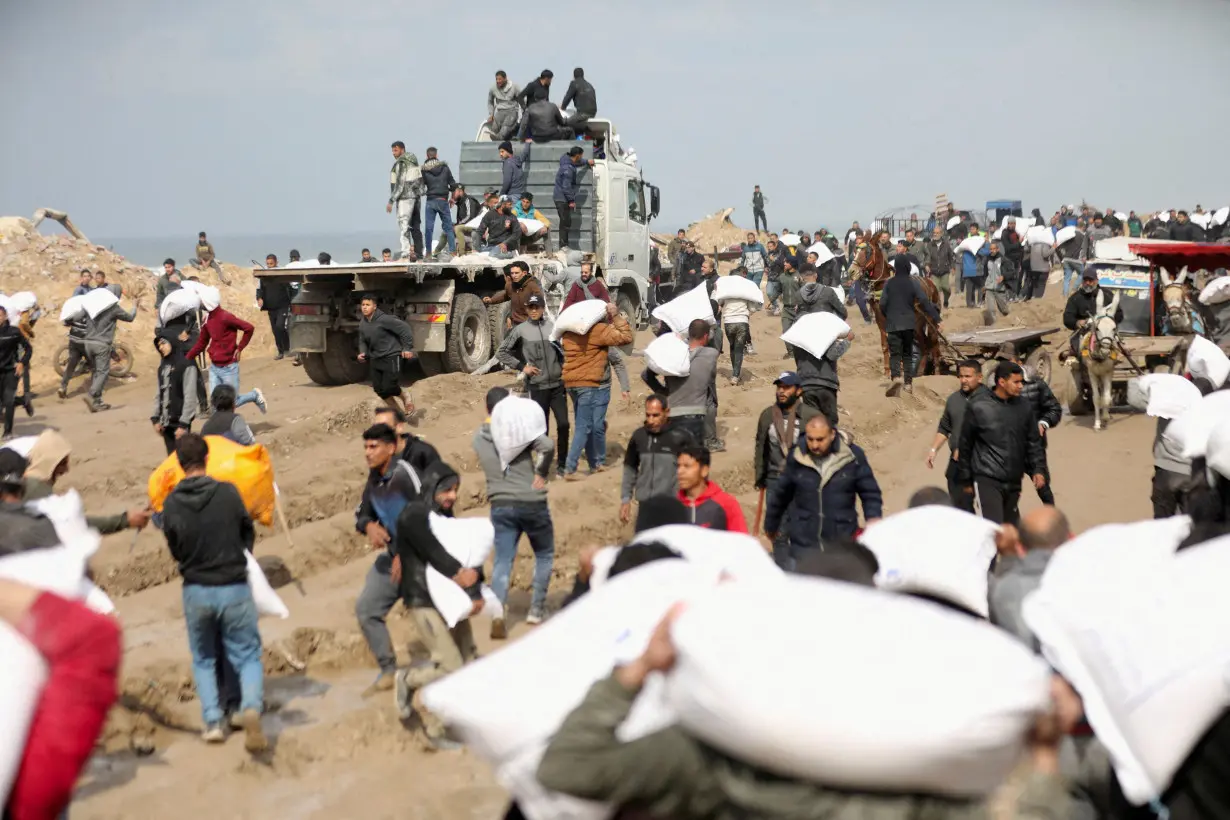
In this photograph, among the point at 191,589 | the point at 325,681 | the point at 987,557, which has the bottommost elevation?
the point at 325,681

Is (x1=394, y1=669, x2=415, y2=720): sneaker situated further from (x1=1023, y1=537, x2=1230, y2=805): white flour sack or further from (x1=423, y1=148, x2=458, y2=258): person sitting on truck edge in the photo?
(x1=423, y1=148, x2=458, y2=258): person sitting on truck edge

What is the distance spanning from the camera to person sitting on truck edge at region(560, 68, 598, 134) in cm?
1852

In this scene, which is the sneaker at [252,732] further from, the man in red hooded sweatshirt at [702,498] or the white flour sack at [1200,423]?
the white flour sack at [1200,423]

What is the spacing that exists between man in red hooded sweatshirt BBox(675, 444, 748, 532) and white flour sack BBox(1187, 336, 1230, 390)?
4333 mm

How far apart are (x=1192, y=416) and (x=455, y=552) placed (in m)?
3.65

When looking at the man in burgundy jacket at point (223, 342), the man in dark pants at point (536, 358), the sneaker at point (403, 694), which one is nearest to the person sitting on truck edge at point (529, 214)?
the man in burgundy jacket at point (223, 342)

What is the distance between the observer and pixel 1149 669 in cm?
326

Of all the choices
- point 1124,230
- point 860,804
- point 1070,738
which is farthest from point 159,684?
point 1124,230

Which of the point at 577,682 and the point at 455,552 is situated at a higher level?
the point at 577,682

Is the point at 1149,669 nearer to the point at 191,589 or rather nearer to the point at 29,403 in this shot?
the point at 191,589

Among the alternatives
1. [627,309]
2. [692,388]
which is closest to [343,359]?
[627,309]

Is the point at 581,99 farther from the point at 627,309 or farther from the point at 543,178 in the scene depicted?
the point at 627,309

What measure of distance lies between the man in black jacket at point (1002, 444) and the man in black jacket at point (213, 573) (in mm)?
4313

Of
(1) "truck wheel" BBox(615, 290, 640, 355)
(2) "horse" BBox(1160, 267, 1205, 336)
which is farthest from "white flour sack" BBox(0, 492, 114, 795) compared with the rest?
(1) "truck wheel" BBox(615, 290, 640, 355)
